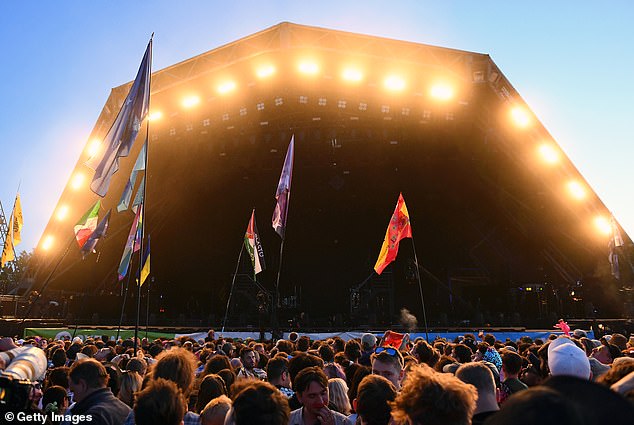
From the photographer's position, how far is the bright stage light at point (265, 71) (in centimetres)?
2386

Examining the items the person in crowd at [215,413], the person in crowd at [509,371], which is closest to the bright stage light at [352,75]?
the person in crowd at [509,371]

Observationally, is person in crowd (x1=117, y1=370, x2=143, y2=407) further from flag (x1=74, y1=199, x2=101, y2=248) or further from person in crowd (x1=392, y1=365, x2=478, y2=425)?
flag (x1=74, y1=199, x2=101, y2=248)

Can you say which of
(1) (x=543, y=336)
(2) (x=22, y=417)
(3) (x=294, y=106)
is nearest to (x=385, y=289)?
(3) (x=294, y=106)

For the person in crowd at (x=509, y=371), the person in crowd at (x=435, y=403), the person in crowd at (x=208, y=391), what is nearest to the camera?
the person in crowd at (x=435, y=403)

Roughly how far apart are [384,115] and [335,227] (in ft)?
26.0

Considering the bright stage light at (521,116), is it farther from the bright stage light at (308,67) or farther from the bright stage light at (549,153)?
the bright stage light at (308,67)

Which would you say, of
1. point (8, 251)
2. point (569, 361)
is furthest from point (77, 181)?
point (569, 361)

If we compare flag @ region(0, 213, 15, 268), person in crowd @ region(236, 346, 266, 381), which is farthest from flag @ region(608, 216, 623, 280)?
flag @ region(0, 213, 15, 268)

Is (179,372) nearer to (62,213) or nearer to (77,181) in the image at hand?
(77,181)

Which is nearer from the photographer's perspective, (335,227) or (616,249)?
(616,249)

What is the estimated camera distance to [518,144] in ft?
90.7

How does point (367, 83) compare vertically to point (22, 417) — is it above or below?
above

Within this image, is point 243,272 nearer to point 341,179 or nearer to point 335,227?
point 335,227

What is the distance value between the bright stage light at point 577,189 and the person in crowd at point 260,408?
2815 centimetres
